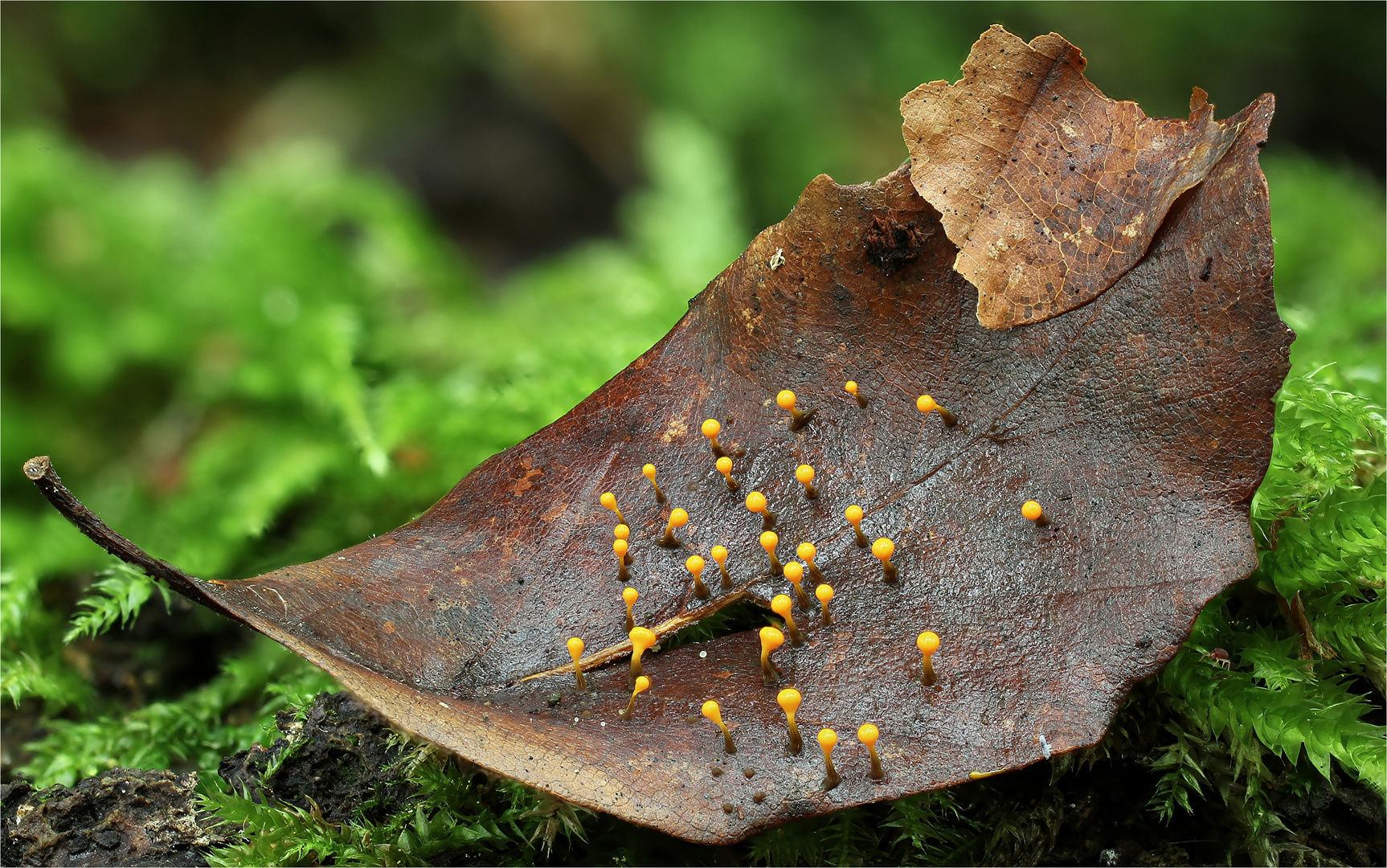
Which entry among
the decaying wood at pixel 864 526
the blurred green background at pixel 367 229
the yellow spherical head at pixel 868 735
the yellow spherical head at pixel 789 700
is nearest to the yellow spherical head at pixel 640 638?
the decaying wood at pixel 864 526

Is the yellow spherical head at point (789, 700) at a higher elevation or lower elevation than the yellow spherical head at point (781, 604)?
lower

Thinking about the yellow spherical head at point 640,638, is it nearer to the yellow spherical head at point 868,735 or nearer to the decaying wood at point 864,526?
the decaying wood at point 864,526

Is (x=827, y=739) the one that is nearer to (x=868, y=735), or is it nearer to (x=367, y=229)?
(x=868, y=735)

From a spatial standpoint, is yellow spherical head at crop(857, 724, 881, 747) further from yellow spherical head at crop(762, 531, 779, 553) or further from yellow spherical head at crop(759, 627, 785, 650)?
yellow spherical head at crop(762, 531, 779, 553)

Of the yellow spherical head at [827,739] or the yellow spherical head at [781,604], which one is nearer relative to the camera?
the yellow spherical head at [827,739]

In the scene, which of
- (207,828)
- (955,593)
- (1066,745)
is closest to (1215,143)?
(955,593)

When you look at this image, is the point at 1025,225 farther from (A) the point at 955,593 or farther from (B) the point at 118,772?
(B) the point at 118,772

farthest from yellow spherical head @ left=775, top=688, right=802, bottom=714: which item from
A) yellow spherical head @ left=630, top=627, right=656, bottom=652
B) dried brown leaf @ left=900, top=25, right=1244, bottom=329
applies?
dried brown leaf @ left=900, top=25, right=1244, bottom=329
